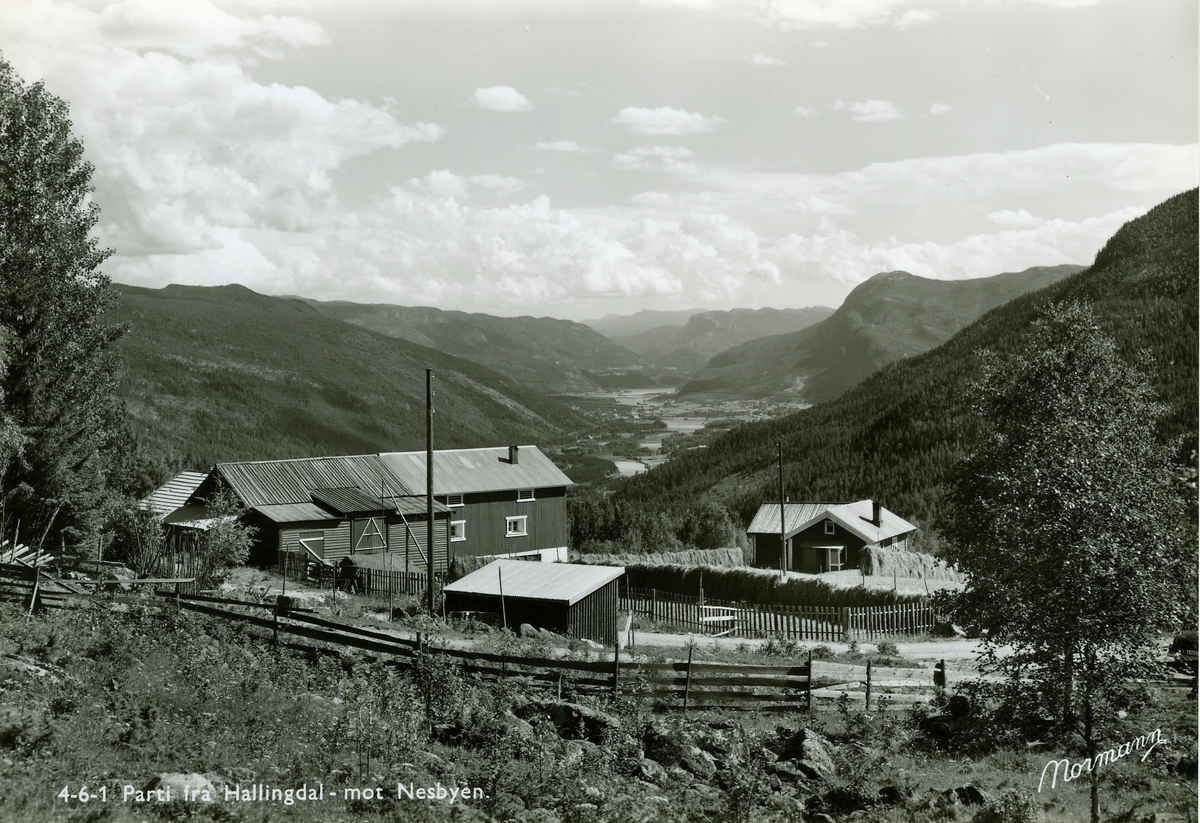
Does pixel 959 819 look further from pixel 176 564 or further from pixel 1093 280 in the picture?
pixel 1093 280

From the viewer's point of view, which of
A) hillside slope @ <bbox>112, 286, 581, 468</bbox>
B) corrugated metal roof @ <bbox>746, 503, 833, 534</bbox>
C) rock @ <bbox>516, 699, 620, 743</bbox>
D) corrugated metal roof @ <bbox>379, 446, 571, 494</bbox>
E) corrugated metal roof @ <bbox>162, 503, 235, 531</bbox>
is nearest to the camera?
rock @ <bbox>516, 699, 620, 743</bbox>

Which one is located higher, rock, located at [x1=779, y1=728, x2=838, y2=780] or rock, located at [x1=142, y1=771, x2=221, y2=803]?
rock, located at [x1=142, y1=771, x2=221, y2=803]

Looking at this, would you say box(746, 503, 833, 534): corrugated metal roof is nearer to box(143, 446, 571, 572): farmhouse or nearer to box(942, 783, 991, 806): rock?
box(143, 446, 571, 572): farmhouse

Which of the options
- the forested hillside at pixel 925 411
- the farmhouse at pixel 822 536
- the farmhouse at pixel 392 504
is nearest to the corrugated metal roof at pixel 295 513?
the farmhouse at pixel 392 504

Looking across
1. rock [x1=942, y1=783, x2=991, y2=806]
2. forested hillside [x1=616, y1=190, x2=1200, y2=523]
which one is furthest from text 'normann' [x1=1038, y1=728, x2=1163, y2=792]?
forested hillside [x1=616, y1=190, x2=1200, y2=523]

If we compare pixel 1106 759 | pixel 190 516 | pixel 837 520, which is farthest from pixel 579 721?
pixel 837 520

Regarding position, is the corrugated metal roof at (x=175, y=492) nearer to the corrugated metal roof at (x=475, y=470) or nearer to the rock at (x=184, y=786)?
the corrugated metal roof at (x=475, y=470)

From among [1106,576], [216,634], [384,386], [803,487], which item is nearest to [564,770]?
[1106,576]

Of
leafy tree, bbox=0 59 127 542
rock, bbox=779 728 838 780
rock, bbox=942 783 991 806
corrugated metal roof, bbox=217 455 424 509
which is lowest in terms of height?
rock, bbox=779 728 838 780
